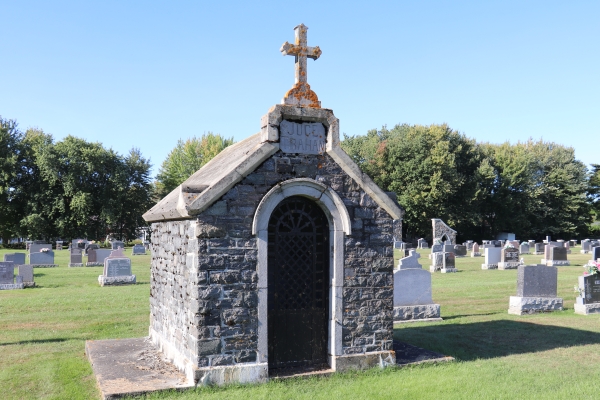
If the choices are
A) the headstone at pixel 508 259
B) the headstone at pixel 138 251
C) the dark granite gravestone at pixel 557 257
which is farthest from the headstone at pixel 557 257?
the headstone at pixel 138 251

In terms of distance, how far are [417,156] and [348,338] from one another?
139 feet

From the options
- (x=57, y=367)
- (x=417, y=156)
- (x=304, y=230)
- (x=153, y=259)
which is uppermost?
(x=417, y=156)

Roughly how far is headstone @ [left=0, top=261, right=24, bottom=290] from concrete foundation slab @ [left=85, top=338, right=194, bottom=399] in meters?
10.1

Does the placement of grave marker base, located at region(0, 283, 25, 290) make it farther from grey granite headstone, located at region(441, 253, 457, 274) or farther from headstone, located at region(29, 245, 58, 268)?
grey granite headstone, located at region(441, 253, 457, 274)

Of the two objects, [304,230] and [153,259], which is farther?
[153,259]

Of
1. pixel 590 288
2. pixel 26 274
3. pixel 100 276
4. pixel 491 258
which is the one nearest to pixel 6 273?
pixel 26 274

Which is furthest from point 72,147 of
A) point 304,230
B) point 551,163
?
point 551,163

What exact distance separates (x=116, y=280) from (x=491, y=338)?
1326cm

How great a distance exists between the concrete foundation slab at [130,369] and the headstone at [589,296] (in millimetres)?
11028

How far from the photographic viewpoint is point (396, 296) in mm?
12633

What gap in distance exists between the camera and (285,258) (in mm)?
7914

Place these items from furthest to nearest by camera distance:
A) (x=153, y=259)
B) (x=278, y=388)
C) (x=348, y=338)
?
(x=153, y=259) → (x=348, y=338) → (x=278, y=388)

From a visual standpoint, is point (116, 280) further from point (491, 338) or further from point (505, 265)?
point (505, 265)

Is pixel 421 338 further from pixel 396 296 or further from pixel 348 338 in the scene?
pixel 348 338
